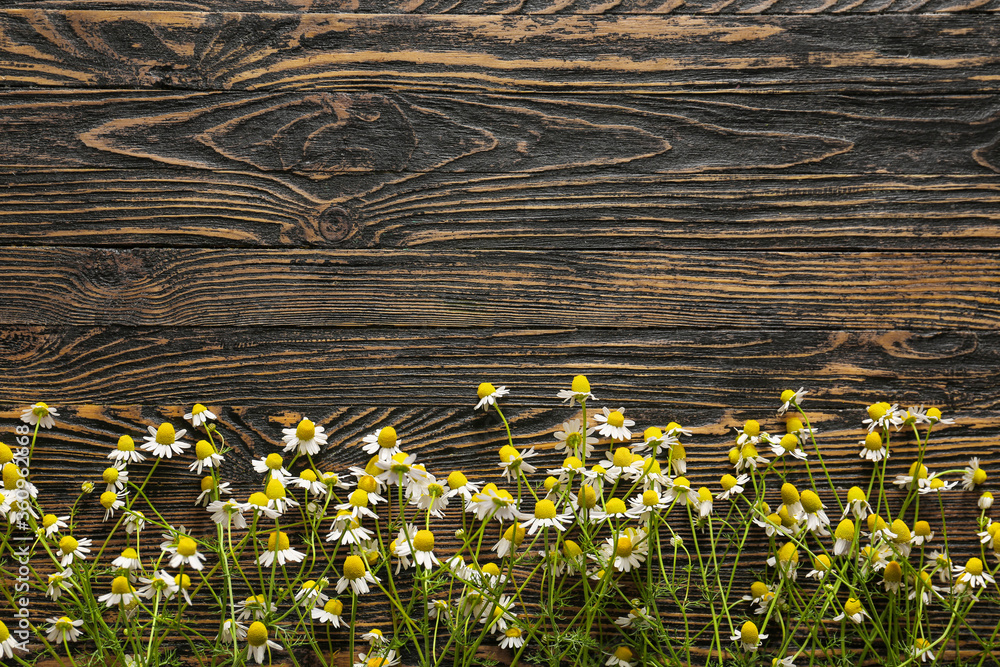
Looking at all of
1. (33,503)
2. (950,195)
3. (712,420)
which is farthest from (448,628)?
(950,195)

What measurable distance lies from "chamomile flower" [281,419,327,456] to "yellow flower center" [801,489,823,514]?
0.55m

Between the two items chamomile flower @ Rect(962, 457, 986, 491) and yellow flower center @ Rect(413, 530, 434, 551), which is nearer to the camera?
yellow flower center @ Rect(413, 530, 434, 551)

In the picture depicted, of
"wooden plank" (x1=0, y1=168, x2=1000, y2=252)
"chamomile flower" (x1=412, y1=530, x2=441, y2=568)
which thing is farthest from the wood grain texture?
"wooden plank" (x1=0, y1=168, x2=1000, y2=252)

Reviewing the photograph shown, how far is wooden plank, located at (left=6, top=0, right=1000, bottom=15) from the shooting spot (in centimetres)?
82

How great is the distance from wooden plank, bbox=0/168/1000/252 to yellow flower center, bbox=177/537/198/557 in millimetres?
353

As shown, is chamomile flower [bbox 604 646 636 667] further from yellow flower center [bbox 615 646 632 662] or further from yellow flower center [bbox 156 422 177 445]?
yellow flower center [bbox 156 422 177 445]

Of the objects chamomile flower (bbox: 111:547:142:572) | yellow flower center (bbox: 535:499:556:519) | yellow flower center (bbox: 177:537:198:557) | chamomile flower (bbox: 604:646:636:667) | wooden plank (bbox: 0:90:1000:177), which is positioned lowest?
chamomile flower (bbox: 604:646:636:667)

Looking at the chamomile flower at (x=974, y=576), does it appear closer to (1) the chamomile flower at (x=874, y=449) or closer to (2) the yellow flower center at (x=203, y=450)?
(1) the chamomile flower at (x=874, y=449)

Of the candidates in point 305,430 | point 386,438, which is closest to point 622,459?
point 386,438

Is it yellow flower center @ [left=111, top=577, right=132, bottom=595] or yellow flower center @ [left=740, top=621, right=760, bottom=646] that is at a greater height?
yellow flower center @ [left=111, top=577, right=132, bottom=595]

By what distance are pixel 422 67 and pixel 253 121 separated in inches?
8.8

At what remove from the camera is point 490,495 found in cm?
65

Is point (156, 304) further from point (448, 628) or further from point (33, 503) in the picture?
point (448, 628)

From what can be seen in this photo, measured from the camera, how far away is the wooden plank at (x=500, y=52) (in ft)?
2.65
